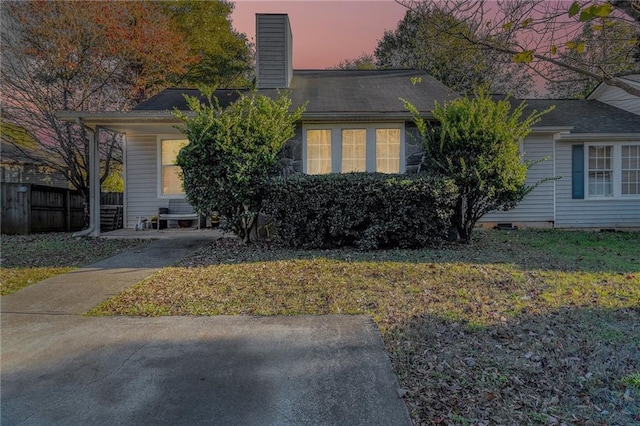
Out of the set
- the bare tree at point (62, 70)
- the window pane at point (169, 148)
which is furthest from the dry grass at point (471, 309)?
the bare tree at point (62, 70)

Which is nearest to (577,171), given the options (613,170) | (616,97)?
(613,170)

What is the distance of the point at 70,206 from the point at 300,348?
510 inches

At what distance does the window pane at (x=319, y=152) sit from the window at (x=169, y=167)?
4.04 meters

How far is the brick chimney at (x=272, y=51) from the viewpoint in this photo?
10.7m

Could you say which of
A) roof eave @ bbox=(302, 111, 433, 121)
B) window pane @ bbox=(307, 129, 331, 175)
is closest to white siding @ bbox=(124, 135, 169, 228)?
window pane @ bbox=(307, 129, 331, 175)

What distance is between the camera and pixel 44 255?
24.2 feet

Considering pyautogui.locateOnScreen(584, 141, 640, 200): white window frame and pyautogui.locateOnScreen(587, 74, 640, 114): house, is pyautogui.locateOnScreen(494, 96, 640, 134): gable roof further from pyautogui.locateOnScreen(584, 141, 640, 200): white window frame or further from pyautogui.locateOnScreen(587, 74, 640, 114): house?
pyautogui.locateOnScreen(584, 141, 640, 200): white window frame

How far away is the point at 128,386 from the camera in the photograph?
9.10 ft

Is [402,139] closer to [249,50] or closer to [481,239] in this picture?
[481,239]

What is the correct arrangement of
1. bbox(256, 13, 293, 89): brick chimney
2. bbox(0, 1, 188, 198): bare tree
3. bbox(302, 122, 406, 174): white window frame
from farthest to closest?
1. bbox(0, 1, 188, 198): bare tree
2. bbox(256, 13, 293, 89): brick chimney
3. bbox(302, 122, 406, 174): white window frame

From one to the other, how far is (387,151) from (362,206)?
2.62 m

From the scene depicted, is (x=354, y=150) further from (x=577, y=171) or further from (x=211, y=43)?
(x=211, y=43)

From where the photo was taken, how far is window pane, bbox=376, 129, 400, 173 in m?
9.39

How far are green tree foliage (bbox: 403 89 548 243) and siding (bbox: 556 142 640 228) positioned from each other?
15.5ft
